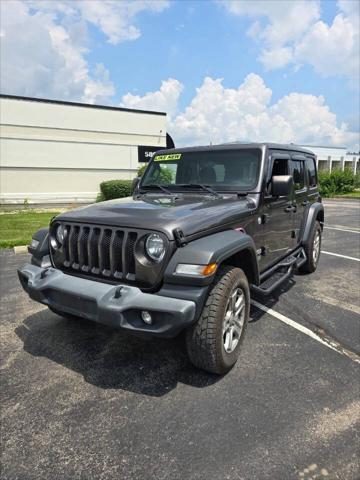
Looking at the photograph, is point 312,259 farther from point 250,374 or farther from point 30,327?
point 30,327

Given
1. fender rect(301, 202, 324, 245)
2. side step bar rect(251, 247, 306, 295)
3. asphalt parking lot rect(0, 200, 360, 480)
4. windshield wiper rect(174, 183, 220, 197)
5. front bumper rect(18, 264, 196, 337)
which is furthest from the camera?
fender rect(301, 202, 324, 245)

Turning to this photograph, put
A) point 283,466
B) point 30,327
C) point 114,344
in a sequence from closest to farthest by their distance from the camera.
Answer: point 283,466 < point 114,344 < point 30,327

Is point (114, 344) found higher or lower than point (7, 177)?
lower

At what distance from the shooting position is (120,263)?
2.73 metres

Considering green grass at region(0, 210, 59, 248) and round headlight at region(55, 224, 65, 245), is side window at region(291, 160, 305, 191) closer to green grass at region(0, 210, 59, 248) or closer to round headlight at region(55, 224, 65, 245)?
round headlight at region(55, 224, 65, 245)

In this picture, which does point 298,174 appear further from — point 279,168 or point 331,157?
point 331,157

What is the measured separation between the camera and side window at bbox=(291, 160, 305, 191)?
191 inches

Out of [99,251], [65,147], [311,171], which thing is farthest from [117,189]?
[99,251]

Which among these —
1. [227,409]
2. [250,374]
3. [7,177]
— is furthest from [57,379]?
[7,177]

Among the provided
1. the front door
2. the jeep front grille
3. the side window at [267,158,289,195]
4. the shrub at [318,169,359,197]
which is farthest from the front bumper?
the shrub at [318,169,359,197]

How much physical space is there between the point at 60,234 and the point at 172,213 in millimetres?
1128

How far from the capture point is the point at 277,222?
419cm

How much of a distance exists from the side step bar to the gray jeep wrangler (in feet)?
0.08

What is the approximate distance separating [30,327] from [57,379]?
1161 mm
